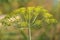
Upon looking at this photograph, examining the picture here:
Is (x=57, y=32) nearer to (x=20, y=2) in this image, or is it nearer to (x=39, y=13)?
(x=39, y=13)

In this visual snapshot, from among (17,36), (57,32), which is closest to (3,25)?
(17,36)

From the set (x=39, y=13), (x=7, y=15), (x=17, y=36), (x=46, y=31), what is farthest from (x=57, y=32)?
(x=7, y=15)

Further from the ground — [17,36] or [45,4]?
[45,4]

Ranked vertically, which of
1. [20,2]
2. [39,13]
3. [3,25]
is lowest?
[3,25]

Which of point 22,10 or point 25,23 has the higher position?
point 22,10

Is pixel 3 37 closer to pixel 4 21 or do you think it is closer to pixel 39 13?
pixel 4 21

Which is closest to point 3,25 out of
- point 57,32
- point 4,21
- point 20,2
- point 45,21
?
point 4,21

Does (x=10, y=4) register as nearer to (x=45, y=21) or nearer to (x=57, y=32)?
(x=45, y=21)

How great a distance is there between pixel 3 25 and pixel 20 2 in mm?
288

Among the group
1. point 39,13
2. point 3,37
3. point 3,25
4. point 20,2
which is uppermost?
point 20,2

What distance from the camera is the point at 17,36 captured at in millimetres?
1726

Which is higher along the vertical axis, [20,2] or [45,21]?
[20,2]

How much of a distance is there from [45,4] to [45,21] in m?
0.17

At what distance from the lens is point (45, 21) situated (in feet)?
5.69
